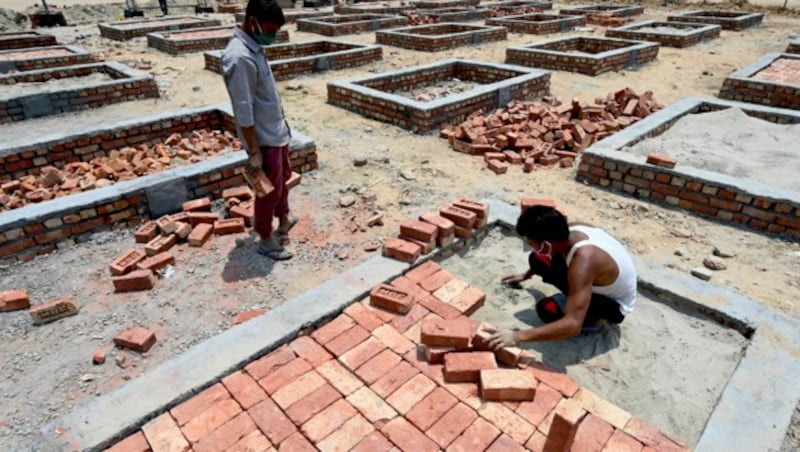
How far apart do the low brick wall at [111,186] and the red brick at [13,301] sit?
628 millimetres

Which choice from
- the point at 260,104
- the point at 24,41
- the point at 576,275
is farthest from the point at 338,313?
the point at 24,41

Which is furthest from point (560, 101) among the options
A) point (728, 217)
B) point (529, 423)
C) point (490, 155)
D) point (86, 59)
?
point (86, 59)

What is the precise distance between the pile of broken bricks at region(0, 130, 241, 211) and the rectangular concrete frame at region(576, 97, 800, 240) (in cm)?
423

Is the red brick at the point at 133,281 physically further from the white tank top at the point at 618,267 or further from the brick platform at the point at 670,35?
the brick platform at the point at 670,35

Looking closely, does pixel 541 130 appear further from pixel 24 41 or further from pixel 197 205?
pixel 24 41

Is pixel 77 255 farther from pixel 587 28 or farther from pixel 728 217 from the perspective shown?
pixel 587 28

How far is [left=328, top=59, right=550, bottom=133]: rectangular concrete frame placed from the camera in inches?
278

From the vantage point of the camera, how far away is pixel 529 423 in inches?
93.3

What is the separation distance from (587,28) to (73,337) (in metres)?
17.4

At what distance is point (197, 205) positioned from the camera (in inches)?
180

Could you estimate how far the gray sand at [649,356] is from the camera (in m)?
2.59

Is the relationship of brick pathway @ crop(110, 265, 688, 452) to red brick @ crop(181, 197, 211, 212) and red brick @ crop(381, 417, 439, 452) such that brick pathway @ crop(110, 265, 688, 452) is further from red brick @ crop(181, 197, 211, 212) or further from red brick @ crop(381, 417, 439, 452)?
red brick @ crop(181, 197, 211, 212)

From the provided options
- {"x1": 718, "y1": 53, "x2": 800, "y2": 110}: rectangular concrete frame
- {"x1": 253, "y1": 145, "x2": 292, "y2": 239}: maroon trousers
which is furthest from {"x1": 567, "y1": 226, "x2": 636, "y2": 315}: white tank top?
{"x1": 718, "y1": 53, "x2": 800, "y2": 110}: rectangular concrete frame

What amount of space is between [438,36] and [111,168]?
9.95 m
